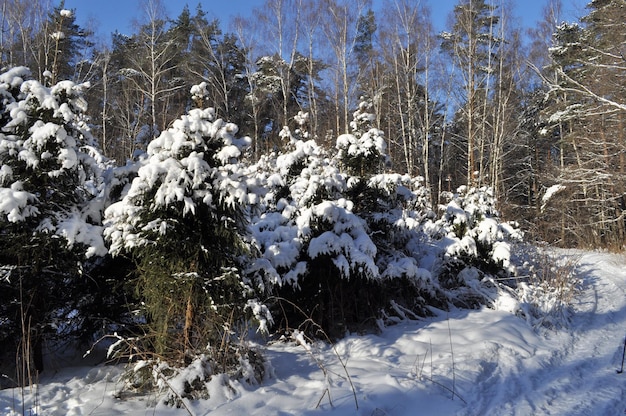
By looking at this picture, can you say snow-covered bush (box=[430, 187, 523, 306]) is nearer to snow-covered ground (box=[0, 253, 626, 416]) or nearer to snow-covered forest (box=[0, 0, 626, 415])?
snow-covered forest (box=[0, 0, 626, 415])

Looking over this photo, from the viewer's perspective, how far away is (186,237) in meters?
4.14

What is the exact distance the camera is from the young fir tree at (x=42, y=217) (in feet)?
13.5

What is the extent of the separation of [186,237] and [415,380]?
260cm

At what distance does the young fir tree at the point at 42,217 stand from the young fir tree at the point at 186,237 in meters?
0.51

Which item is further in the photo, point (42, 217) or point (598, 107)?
point (598, 107)

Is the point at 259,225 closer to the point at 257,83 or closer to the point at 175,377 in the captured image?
the point at 175,377

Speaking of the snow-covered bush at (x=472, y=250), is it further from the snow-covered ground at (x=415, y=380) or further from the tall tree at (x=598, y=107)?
the tall tree at (x=598, y=107)

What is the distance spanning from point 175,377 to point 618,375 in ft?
15.2

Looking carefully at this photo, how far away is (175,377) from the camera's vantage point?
373 centimetres

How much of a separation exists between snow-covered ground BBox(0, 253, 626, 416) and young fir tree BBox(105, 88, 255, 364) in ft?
1.91

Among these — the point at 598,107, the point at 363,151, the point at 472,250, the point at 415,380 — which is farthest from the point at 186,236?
the point at 598,107

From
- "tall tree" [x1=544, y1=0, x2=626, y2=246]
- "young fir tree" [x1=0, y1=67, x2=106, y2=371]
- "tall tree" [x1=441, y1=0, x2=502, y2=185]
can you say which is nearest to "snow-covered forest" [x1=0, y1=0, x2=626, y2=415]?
"young fir tree" [x1=0, y1=67, x2=106, y2=371]

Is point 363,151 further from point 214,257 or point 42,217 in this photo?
point 42,217

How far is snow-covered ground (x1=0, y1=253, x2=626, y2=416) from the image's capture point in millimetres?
3574
